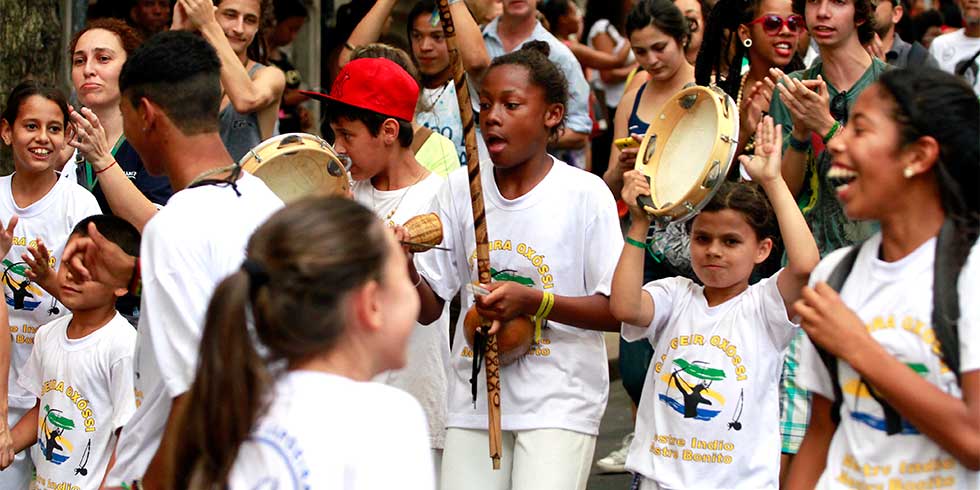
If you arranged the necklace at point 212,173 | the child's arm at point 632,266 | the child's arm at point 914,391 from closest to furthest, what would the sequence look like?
the child's arm at point 914,391
the necklace at point 212,173
the child's arm at point 632,266

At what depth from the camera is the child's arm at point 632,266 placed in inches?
→ 192

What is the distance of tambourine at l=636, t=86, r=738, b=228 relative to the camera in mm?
4746

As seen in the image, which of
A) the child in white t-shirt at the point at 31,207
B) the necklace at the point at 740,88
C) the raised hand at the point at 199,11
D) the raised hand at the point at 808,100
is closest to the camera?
the raised hand at the point at 808,100

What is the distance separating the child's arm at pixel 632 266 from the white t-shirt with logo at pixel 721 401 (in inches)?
8.7

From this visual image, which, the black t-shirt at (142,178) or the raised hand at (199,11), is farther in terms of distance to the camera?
the raised hand at (199,11)

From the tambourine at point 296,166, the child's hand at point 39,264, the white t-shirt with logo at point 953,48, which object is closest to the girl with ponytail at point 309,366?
the tambourine at point 296,166

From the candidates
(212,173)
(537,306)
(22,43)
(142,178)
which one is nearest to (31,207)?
(142,178)

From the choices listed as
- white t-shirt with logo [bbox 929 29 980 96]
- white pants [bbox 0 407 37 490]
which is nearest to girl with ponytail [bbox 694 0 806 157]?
white t-shirt with logo [bbox 929 29 980 96]

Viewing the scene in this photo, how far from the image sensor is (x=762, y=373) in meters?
4.89

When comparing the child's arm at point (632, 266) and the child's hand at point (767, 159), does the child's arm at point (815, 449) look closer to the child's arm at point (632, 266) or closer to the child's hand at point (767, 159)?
the child's hand at point (767, 159)

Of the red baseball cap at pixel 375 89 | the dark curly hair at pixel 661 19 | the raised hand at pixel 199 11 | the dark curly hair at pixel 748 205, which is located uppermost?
the dark curly hair at pixel 661 19

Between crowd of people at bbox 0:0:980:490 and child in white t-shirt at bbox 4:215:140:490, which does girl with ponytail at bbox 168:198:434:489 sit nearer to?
crowd of people at bbox 0:0:980:490

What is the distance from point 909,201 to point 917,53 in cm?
316

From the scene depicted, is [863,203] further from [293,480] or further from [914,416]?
[293,480]
